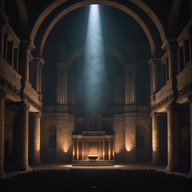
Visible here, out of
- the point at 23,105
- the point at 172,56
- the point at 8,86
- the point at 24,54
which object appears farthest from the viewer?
the point at 24,54

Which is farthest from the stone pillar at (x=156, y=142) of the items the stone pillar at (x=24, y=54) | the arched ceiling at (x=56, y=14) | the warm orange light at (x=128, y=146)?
the stone pillar at (x=24, y=54)

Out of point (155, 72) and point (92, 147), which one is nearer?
point (155, 72)

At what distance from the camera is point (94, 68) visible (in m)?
45.3

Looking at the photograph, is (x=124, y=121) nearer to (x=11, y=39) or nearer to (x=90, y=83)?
(x=90, y=83)

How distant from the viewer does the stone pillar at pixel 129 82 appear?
138 ft

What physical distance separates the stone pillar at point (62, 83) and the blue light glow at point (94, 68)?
3.36 metres

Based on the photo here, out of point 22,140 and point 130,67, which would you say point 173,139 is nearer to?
point 22,140

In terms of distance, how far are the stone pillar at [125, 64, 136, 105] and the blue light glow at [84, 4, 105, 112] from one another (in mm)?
3616

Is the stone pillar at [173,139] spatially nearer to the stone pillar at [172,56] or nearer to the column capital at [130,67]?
the stone pillar at [172,56]

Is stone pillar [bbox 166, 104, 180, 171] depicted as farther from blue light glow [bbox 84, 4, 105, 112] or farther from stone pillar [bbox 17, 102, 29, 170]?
blue light glow [bbox 84, 4, 105, 112]

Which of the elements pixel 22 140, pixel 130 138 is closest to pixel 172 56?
pixel 22 140

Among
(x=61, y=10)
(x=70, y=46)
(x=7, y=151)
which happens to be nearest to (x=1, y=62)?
(x=7, y=151)

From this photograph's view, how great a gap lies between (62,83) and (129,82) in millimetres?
7125

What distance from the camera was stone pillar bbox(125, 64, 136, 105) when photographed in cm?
4197
